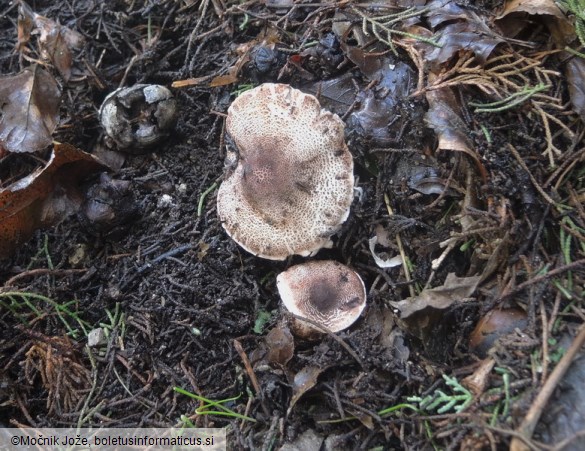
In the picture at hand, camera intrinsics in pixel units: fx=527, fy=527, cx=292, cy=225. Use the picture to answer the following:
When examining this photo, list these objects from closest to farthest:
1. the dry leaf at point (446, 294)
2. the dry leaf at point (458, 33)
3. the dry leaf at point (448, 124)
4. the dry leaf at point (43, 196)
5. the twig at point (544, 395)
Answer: the twig at point (544, 395) < the dry leaf at point (446, 294) < the dry leaf at point (448, 124) < the dry leaf at point (458, 33) < the dry leaf at point (43, 196)

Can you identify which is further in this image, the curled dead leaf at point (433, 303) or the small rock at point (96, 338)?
the small rock at point (96, 338)

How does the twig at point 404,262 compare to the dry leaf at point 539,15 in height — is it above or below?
below

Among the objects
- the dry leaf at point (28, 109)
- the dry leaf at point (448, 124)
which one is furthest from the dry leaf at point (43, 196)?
the dry leaf at point (448, 124)

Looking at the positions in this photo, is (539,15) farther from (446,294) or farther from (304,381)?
(304,381)

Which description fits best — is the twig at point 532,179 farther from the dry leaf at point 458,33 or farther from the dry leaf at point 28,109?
the dry leaf at point 28,109

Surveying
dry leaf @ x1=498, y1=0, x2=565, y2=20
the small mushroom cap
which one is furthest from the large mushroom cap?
dry leaf @ x1=498, y1=0, x2=565, y2=20

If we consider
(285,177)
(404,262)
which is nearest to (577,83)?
(404,262)

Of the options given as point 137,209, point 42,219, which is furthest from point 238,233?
point 42,219
